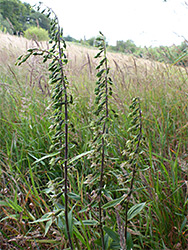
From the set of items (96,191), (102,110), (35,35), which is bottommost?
(96,191)

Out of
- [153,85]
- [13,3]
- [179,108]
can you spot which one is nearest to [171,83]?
[153,85]

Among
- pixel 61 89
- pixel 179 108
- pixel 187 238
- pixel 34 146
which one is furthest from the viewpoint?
pixel 179 108

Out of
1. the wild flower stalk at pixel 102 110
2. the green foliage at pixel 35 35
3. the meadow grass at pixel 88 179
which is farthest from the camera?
the green foliage at pixel 35 35

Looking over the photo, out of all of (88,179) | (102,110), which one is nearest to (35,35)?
(102,110)

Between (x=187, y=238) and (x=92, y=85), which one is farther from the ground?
(x=92, y=85)

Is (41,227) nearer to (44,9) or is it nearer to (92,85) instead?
(44,9)

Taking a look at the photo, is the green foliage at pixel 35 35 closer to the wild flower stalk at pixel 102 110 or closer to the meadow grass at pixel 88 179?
the meadow grass at pixel 88 179

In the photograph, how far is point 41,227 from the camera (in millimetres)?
1360

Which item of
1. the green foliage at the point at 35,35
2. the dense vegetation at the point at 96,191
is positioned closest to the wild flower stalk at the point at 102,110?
the dense vegetation at the point at 96,191

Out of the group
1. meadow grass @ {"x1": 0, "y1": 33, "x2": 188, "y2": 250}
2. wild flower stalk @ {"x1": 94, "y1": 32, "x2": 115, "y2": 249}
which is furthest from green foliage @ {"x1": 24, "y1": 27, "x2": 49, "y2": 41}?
wild flower stalk @ {"x1": 94, "y1": 32, "x2": 115, "y2": 249}

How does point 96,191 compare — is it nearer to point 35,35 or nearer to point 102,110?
point 102,110

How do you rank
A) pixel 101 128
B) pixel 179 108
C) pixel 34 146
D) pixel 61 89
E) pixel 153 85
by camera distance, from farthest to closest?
pixel 153 85
pixel 179 108
pixel 34 146
pixel 101 128
pixel 61 89

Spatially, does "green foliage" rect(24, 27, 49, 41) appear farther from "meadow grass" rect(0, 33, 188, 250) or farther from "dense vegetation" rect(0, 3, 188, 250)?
"dense vegetation" rect(0, 3, 188, 250)

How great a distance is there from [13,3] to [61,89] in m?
56.1
